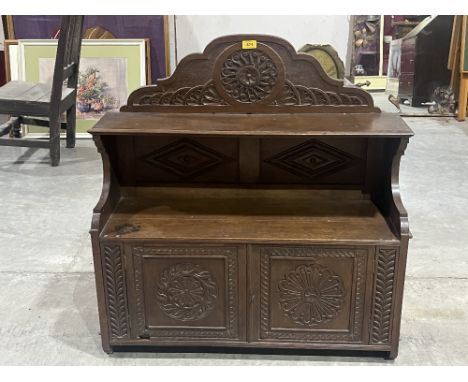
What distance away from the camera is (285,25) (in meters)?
5.79

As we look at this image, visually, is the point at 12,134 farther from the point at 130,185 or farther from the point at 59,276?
the point at 130,185

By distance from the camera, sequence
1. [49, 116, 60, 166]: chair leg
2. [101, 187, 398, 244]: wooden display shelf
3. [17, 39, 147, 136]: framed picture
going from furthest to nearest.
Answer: [17, 39, 147, 136]: framed picture → [49, 116, 60, 166]: chair leg → [101, 187, 398, 244]: wooden display shelf

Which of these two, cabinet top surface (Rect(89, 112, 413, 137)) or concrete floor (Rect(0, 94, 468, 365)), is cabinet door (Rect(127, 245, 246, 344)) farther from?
cabinet top surface (Rect(89, 112, 413, 137))

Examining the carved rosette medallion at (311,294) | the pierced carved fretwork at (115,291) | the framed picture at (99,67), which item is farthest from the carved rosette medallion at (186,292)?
the framed picture at (99,67)

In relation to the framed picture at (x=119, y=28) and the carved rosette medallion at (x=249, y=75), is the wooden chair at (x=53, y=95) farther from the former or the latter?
the carved rosette medallion at (x=249, y=75)

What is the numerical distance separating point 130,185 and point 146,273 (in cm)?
43

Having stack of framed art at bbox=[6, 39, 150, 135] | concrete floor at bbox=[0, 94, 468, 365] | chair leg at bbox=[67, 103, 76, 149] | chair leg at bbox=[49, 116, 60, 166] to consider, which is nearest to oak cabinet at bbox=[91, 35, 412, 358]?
concrete floor at bbox=[0, 94, 468, 365]

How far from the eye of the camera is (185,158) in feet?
7.22

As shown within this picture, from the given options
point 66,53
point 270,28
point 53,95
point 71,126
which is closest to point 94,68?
point 71,126

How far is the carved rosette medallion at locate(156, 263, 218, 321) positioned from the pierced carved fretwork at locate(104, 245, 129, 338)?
5.3 inches

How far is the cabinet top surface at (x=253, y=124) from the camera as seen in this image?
5.88 ft

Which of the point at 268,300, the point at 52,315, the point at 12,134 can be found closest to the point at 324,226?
the point at 268,300

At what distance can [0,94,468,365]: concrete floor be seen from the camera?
211 centimetres

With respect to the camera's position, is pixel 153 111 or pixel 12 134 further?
pixel 12 134
